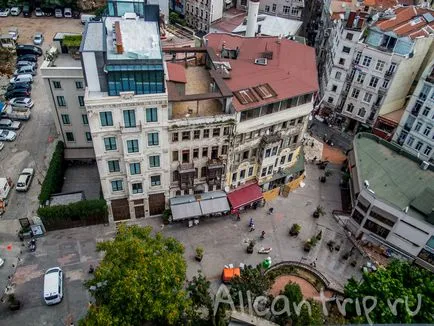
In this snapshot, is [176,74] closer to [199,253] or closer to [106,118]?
[106,118]

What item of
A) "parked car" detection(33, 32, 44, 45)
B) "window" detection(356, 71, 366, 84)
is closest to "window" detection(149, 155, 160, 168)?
"window" detection(356, 71, 366, 84)

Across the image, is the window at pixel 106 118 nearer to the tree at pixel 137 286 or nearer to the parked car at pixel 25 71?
the tree at pixel 137 286

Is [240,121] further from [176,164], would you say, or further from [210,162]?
[176,164]

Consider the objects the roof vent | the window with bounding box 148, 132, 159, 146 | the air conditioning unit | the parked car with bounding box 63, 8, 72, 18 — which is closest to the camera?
the window with bounding box 148, 132, 159, 146

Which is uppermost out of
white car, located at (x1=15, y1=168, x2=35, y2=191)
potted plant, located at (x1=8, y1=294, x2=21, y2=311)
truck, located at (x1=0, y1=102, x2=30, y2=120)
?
truck, located at (x1=0, y1=102, x2=30, y2=120)

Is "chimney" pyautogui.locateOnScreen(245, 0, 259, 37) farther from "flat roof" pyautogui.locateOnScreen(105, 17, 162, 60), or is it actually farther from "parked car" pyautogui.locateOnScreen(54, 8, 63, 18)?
"parked car" pyautogui.locateOnScreen(54, 8, 63, 18)

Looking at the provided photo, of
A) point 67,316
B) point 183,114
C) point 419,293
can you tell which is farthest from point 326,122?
point 67,316
